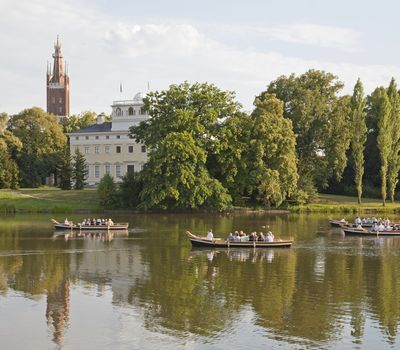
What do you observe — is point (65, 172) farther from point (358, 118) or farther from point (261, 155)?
point (358, 118)

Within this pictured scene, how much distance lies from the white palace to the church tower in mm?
76151

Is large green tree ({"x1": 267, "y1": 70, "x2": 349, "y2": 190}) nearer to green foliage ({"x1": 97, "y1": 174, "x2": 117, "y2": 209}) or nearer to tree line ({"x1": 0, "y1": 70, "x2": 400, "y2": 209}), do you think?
tree line ({"x1": 0, "y1": 70, "x2": 400, "y2": 209})

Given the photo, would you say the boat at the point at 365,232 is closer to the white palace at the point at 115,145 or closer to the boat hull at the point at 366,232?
the boat hull at the point at 366,232

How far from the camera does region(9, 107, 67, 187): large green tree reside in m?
107

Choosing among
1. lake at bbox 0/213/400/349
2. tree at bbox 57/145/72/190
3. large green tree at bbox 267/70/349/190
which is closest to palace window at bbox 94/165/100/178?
tree at bbox 57/145/72/190

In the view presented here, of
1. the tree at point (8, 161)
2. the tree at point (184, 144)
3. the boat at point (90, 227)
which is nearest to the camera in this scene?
the boat at point (90, 227)

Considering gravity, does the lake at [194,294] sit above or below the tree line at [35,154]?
below

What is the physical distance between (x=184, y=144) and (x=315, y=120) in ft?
75.3

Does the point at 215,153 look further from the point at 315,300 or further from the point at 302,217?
the point at 315,300

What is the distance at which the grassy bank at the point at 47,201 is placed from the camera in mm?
80875

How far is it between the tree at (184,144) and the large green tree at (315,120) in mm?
10716

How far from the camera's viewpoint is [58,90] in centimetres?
18750

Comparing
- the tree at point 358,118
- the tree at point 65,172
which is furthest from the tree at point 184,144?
the tree at point 65,172

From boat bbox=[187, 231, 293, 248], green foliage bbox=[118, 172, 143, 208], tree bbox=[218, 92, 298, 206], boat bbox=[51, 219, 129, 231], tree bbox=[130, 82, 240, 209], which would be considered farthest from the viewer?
green foliage bbox=[118, 172, 143, 208]
